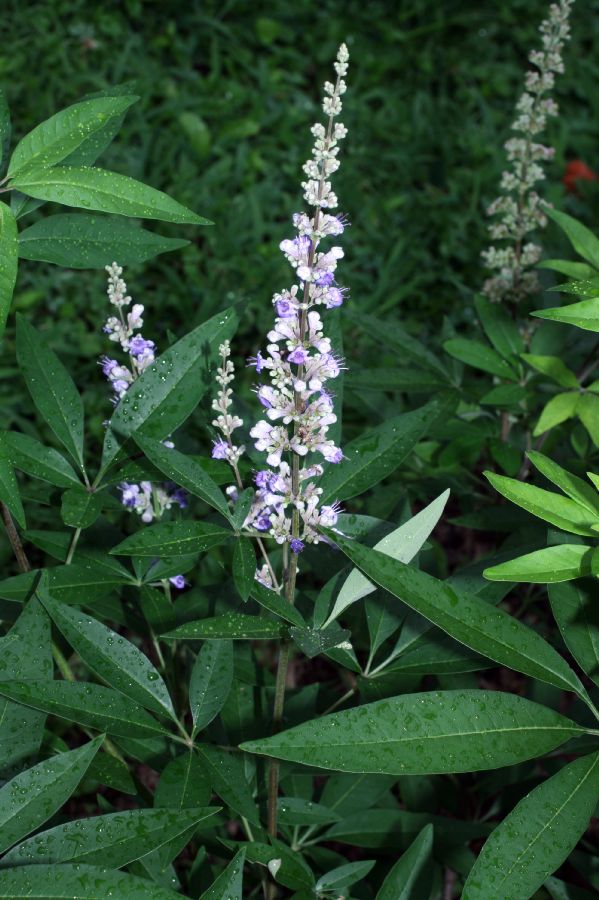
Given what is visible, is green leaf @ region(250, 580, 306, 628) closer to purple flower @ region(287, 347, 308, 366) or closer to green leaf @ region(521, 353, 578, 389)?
purple flower @ region(287, 347, 308, 366)

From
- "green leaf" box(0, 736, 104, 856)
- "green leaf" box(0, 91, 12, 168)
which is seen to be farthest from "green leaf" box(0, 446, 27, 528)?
"green leaf" box(0, 91, 12, 168)

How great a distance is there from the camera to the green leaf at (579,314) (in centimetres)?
155

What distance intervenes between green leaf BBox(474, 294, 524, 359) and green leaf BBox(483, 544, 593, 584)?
1126mm

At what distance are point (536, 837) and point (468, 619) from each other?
0.35 meters

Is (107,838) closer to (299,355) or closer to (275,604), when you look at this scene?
(275,604)

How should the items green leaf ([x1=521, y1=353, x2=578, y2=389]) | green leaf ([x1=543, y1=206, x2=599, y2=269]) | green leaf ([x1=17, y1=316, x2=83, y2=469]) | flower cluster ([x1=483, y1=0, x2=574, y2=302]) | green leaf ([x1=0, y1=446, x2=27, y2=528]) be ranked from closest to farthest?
green leaf ([x1=0, y1=446, x2=27, y2=528]) → green leaf ([x1=17, y1=316, x2=83, y2=469]) → green leaf ([x1=543, y1=206, x2=599, y2=269]) → green leaf ([x1=521, y1=353, x2=578, y2=389]) → flower cluster ([x1=483, y1=0, x2=574, y2=302])

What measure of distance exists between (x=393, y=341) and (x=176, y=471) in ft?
3.95

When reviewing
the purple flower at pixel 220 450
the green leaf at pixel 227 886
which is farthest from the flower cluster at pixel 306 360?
the green leaf at pixel 227 886

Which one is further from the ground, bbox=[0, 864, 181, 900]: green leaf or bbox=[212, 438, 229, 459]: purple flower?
bbox=[212, 438, 229, 459]: purple flower

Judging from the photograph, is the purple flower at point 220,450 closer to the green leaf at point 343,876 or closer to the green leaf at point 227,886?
the green leaf at point 227,886

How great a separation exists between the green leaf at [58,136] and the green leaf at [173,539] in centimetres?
67

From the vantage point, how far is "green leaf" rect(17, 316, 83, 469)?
7.03ft

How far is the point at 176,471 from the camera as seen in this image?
1750mm

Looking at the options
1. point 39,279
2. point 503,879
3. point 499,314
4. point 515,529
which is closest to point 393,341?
point 499,314
